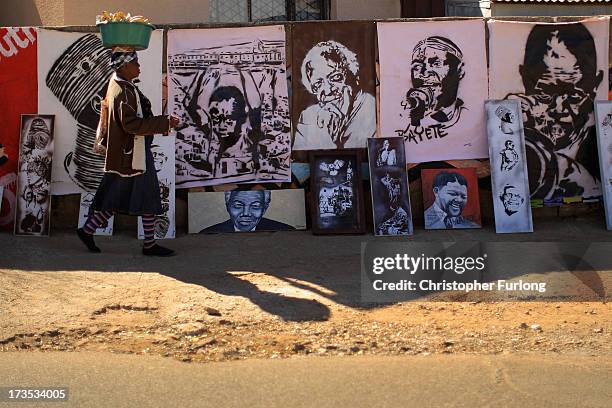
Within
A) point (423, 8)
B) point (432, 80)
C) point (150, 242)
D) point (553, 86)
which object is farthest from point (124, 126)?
point (423, 8)

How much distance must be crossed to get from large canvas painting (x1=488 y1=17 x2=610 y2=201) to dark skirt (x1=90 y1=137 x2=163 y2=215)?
383 cm

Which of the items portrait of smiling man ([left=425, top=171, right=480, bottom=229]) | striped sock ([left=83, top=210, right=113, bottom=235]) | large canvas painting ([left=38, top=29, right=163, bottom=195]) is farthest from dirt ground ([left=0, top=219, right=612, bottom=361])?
portrait of smiling man ([left=425, top=171, right=480, bottom=229])

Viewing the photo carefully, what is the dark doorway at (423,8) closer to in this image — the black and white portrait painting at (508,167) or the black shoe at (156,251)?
the black and white portrait painting at (508,167)

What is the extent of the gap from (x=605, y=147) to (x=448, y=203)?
5.77ft

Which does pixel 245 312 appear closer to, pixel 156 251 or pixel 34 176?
pixel 156 251

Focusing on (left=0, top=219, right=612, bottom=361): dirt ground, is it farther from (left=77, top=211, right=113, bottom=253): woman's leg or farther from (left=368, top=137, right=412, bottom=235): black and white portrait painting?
(left=368, top=137, right=412, bottom=235): black and white portrait painting

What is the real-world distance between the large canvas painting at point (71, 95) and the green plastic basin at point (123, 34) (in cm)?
134

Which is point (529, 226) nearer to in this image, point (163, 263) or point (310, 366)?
point (163, 263)

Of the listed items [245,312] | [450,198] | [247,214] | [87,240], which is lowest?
[245,312]

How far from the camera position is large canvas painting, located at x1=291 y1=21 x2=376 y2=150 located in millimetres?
8250

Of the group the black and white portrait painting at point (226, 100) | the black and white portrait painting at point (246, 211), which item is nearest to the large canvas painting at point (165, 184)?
the black and white portrait painting at point (226, 100)

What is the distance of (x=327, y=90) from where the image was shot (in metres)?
8.27

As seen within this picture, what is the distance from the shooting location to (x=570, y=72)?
837 cm

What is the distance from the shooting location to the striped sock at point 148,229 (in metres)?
6.97
